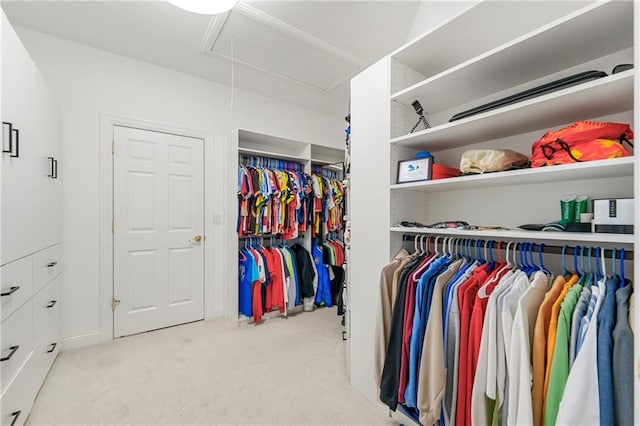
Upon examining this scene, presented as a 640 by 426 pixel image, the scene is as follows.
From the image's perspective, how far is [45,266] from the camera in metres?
1.91

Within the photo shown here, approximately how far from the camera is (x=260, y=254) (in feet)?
10.1

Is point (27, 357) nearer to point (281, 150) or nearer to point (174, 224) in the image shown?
point (174, 224)

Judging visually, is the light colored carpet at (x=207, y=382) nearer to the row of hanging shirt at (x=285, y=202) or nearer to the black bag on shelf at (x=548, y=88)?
the row of hanging shirt at (x=285, y=202)

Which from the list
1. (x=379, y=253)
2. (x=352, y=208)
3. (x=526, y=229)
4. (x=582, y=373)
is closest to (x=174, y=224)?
(x=352, y=208)

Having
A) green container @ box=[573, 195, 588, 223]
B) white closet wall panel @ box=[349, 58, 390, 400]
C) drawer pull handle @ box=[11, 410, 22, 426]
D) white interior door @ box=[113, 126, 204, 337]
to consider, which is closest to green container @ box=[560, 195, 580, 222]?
green container @ box=[573, 195, 588, 223]

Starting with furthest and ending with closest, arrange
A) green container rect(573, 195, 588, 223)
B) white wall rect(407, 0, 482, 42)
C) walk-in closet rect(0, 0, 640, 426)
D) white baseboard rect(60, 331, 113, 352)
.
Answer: white baseboard rect(60, 331, 113, 352) < white wall rect(407, 0, 482, 42) < green container rect(573, 195, 588, 223) < walk-in closet rect(0, 0, 640, 426)

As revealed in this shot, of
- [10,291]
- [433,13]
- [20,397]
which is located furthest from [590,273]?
[20,397]

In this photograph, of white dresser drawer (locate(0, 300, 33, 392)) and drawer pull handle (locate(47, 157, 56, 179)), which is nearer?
white dresser drawer (locate(0, 300, 33, 392))

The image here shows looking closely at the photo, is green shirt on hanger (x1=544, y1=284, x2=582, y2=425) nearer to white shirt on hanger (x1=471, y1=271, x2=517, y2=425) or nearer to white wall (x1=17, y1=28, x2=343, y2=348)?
white shirt on hanger (x1=471, y1=271, x2=517, y2=425)

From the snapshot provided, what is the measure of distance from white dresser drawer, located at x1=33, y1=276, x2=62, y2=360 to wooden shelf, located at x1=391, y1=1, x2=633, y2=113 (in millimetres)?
2471

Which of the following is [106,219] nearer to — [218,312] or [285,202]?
[218,312]

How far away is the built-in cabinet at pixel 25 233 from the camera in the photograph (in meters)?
1.34

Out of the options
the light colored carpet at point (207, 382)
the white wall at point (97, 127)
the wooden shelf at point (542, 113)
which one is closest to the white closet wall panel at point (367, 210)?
the wooden shelf at point (542, 113)

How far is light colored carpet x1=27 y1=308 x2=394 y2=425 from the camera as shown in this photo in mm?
1659
